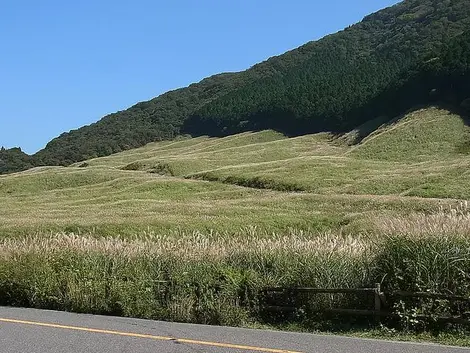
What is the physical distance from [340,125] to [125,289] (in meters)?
129

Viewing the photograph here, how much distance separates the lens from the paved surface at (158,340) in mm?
9148

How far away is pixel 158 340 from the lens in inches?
397

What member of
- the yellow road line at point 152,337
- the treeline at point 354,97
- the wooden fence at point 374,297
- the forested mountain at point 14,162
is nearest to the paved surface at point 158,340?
the yellow road line at point 152,337

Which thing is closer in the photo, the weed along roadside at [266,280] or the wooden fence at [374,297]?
the wooden fence at [374,297]

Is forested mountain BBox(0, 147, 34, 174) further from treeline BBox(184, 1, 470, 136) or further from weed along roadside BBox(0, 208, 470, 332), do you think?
weed along roadside BBox(0, 208, 470, 332)

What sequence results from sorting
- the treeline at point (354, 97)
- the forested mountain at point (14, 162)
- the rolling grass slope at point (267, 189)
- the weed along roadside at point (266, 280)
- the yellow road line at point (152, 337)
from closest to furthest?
the yellow road line at point (152, 337) < the weed along roadside at point (266, 280) < the rolling grass slope at point (267, 189) < the treeline at point (354, 97) < the forested mountain at point (14, 162)

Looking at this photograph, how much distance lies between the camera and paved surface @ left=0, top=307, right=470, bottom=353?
9148 mm

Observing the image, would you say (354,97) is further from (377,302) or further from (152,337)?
(152,337)

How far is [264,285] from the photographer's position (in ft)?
40.8

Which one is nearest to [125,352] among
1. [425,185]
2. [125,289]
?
[125,289]

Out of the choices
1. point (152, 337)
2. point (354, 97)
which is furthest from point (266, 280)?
point (354, 97)

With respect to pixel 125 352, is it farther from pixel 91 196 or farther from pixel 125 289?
pixel 91 196

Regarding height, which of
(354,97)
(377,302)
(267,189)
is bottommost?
(267,189)

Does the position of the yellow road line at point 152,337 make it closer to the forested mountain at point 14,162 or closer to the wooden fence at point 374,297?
the wooden fence at point 374,297
